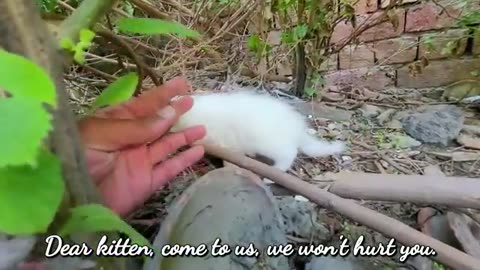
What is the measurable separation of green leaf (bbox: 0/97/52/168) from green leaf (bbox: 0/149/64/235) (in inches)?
1.7

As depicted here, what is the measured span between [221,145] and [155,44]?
0.75 meters

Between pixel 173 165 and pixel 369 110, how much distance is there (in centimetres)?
70

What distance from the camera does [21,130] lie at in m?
0.26

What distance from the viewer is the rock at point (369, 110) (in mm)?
1225

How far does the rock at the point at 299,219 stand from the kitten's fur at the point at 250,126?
0.37ft

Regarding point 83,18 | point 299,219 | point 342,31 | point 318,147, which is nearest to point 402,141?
point 318,147

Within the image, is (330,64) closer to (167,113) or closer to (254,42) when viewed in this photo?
(254,42)

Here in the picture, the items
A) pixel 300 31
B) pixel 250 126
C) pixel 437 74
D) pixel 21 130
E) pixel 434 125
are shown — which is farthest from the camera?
pixel 437 74

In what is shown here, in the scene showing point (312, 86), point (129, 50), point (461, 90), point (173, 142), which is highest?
point (129, 50)

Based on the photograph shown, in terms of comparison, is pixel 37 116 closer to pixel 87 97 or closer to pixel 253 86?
pixel 87 97

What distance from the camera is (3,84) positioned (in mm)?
254

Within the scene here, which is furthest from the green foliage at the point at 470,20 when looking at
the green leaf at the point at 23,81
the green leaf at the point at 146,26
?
the green leaf at the point at 23,81

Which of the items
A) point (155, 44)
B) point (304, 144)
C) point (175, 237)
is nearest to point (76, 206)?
point (175, 237)

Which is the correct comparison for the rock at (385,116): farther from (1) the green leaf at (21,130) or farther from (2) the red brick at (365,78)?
(1) the green leaf at (21,130)
